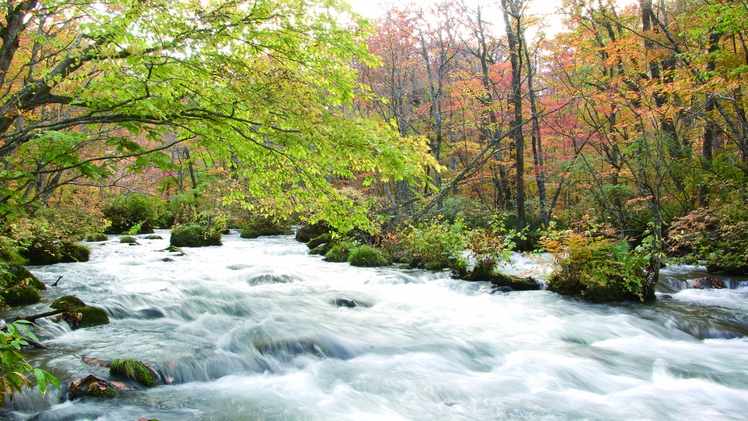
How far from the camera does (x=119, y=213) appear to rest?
870 inches

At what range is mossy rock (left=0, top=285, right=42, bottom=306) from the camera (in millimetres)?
6691

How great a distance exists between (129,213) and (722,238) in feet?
80.5

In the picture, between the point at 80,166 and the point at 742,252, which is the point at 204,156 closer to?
the point at 80,166

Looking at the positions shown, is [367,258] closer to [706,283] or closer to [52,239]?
[706,283]

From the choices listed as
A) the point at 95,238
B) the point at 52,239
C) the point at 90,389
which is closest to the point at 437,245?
the point at 90,389

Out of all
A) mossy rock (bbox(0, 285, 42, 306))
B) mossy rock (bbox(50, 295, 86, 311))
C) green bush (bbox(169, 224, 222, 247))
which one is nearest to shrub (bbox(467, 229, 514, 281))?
mossy rock (bbox(50, 295, 86, 311))

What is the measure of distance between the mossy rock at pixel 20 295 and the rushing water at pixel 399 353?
8.0 inches

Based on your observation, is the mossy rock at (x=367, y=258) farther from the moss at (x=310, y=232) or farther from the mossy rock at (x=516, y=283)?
the moss at (x=310, y=232)

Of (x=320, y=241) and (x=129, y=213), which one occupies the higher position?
(x=129, y=213)

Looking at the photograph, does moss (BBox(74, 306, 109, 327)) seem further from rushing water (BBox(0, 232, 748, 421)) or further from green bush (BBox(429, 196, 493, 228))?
green bush (BBox(429, 196, 493, 228))

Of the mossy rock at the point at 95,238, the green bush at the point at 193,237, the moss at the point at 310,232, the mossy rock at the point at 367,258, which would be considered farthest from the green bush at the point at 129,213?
the mossy rock at the point at 367,258

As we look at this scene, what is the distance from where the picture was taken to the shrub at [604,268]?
24.5 feet

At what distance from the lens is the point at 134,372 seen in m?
4.40

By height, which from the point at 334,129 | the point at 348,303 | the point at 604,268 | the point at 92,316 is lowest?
the point at 348,303
